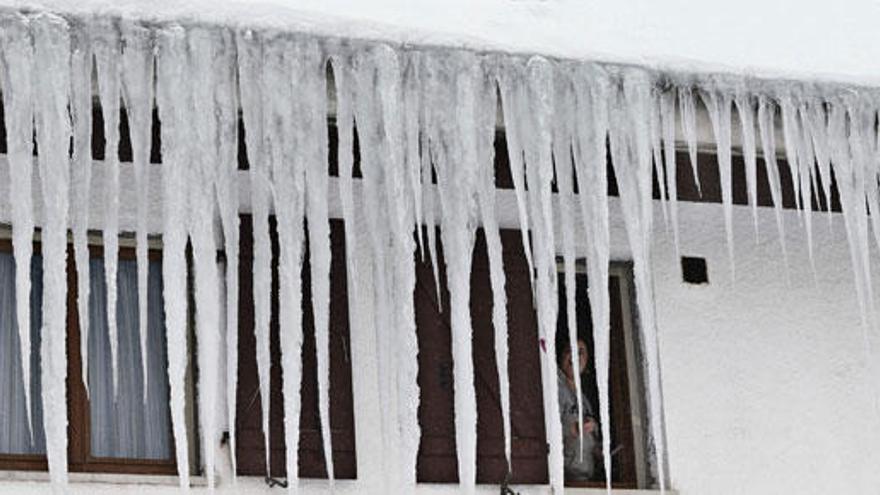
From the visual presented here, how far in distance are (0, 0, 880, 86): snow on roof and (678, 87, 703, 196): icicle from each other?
0.09 meters

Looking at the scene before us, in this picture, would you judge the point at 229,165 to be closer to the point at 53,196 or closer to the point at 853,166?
the point at 53,196

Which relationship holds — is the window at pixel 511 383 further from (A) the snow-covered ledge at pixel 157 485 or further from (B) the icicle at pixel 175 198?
(B) the icicle at pixel 175 198

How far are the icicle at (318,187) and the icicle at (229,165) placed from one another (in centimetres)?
23

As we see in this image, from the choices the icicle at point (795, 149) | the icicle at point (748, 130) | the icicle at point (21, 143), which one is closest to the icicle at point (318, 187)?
the icicle at point (21, 143)

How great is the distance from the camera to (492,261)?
9492 millimetres

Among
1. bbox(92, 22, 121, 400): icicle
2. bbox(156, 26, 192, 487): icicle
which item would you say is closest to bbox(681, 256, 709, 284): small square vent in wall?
bbox(156, 26, 192, 487): icicle

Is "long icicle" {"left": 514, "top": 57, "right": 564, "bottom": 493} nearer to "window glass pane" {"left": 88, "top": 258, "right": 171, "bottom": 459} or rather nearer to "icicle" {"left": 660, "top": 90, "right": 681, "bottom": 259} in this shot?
"icicle" {"left": 660, "top": 90, "right": 681, "bottom": 259}

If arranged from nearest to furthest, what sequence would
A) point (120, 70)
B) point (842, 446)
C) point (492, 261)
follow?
point (120, 70)
point (492, 261)
point (842, 446)

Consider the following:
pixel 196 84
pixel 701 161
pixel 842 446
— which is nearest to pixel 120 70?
pixel 196 84

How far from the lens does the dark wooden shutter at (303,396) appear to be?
384 inches

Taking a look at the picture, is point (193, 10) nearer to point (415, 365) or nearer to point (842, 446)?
point (415, 365)

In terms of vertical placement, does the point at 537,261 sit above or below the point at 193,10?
below

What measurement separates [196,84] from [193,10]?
0.24 metres

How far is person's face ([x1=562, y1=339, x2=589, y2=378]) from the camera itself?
34.6 ft
